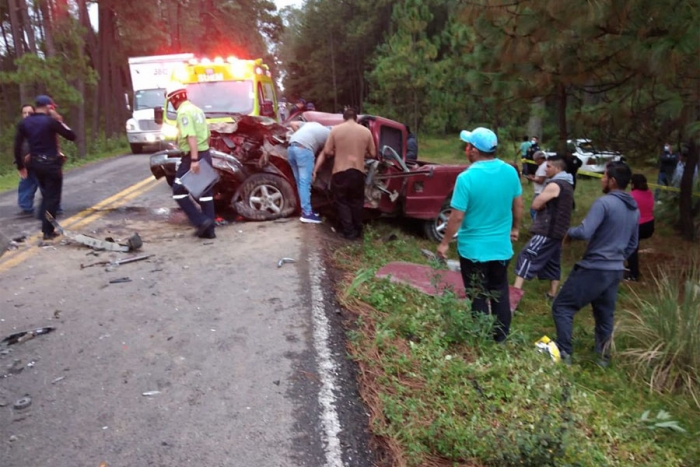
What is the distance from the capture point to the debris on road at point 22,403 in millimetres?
3422

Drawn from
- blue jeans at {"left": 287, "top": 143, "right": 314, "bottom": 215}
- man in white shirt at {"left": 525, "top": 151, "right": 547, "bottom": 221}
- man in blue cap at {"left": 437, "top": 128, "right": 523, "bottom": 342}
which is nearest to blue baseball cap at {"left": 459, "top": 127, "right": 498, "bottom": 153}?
man in blue cap at {"left": 437, "top": 128, "right": 523, "bottom": 342}

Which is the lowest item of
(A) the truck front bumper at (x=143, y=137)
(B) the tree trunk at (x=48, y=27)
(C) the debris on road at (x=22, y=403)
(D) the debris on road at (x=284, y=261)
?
(C) the debris on road at (x=22, y=403)

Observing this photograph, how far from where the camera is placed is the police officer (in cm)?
685

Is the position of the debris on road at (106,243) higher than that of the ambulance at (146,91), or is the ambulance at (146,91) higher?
the ambulance at (146,91)

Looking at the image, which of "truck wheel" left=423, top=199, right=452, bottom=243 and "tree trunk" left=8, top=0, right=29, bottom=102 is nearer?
"truck wheel" left=423, top=199, right=452, bottom=243

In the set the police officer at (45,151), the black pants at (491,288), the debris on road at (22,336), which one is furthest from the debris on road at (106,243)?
the black pants at (491,288)

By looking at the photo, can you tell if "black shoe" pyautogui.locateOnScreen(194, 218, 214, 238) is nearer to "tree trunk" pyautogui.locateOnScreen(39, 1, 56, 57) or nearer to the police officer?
the police officer

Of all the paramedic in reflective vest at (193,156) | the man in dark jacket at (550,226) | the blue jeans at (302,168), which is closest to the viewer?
the man in dark jacket at (550,226)

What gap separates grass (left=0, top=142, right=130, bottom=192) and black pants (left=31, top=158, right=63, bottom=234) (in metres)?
5.11

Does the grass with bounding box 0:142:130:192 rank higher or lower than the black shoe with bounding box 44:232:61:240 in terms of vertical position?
higher

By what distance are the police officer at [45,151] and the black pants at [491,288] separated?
5102 millimetres

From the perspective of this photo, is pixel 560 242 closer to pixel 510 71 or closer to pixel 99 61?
pixel 510 71

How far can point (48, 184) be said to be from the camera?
22.7 ft

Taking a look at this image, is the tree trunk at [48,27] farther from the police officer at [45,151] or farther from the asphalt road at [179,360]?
the asphalt road at [179,360]
